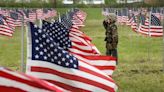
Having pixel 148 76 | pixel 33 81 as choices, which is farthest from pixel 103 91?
pixel 148 76

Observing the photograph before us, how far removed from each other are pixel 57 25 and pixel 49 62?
340 centimetres

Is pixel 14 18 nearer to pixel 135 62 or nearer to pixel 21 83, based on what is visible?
pixel 135 62

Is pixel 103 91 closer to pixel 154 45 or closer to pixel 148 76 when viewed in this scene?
pixel 148 76

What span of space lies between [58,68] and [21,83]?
1204 millimetres

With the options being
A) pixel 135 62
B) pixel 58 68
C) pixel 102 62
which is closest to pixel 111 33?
pixel 135 62

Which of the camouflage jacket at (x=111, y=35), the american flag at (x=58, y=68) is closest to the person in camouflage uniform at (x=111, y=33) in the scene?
the camouflage jacket at (x=111, y=35)

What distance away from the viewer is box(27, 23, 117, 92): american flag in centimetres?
759

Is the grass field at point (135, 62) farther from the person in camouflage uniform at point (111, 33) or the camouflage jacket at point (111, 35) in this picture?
the camouflage jacket at point (111, 35)

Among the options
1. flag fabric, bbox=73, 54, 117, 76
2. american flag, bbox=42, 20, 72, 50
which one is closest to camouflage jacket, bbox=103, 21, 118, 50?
american flag, bbox=42, 20, 72, 50

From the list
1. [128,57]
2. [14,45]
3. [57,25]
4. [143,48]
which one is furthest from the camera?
[14,45]

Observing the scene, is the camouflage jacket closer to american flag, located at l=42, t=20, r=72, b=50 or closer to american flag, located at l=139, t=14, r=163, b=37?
american flag, located at l=139, t=14, r=163, b=37

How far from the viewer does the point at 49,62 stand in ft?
25.0

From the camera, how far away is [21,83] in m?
6.47

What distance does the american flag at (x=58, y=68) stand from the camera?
759 cm
